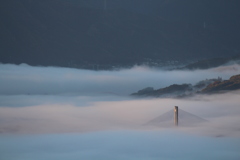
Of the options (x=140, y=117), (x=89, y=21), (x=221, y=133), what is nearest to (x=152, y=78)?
(x=89, y=21)

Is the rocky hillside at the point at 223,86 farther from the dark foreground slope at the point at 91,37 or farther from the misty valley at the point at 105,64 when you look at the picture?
the dark foreground slope at the point at 91,37

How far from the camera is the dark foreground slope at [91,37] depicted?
88.0 metres

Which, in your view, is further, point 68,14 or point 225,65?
point 68,14

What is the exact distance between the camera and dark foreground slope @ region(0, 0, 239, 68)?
8800cm

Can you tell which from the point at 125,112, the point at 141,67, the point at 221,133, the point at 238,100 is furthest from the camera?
the point at 141,67

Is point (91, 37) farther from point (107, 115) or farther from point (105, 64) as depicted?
point (107, 115)

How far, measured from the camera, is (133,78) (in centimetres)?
8431

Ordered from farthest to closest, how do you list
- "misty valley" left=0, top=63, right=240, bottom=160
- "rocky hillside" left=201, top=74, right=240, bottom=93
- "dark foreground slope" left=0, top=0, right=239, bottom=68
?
"dark foreground slope" left=0, top=0, right=239, bottom=68, "rocky hillside" left=201, top=74, right=240, bottom=93, "misty valley" left=0, top=63, right=240, bottom=160

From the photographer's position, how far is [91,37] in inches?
3777

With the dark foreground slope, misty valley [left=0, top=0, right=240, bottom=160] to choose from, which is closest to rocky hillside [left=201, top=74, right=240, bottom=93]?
misty valley [left=0, top=0, right=240, bottom=160]

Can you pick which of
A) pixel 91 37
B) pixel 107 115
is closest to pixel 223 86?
pixel 107 115

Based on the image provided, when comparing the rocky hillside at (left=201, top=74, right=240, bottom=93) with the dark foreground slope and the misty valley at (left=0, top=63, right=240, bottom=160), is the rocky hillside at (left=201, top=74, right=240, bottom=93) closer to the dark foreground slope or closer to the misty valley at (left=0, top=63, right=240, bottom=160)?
the misty valley at (left=0, top=63, right=240, bottom=160)

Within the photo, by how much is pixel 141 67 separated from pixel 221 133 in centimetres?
6226

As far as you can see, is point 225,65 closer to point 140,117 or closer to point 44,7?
point 140,117
